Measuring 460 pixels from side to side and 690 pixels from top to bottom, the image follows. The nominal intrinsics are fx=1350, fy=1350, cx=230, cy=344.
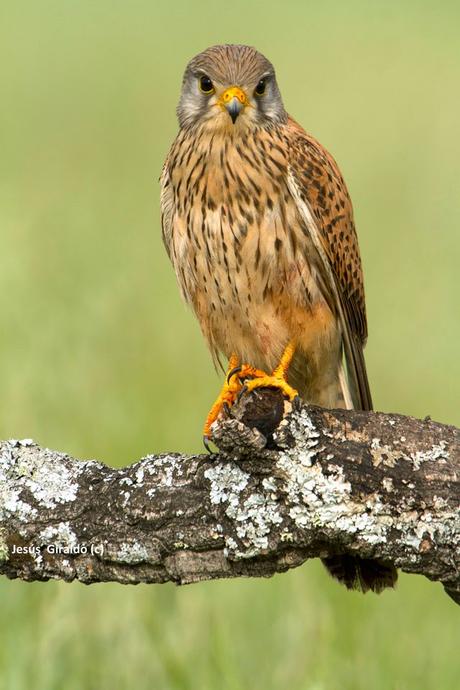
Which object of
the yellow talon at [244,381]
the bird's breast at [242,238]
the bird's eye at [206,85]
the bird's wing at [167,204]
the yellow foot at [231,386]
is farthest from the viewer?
the bird's wing at [167,204]

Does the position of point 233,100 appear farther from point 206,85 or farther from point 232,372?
point 232,372

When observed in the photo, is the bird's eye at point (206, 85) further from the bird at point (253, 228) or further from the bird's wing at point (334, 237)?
the bird's wing at point (334, 237)

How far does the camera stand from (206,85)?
517 cm

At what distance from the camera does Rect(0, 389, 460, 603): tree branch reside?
368 centimetres

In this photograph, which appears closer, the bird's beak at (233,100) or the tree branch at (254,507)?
the tree branch at (254,507)

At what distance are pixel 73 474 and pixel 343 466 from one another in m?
0.77

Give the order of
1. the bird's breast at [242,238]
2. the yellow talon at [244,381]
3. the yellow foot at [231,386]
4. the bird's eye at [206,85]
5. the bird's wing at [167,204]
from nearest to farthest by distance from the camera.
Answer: the yellow talon at [244,381] → the yellow foot at [231,386] → the bird's breast at [242,238] → the bird's eye at [206,85] → the bird's wing at [167,204]

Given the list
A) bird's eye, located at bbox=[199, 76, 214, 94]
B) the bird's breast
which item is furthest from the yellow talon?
bird's eye, located at bbox=[199, 76, 214, 94]

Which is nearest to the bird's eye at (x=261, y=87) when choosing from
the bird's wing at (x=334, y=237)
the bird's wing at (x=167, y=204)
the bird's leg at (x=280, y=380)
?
the bird's wing at (x=334, y=237)

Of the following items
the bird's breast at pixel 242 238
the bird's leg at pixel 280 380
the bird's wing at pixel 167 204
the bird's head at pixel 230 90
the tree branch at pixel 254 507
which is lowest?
the tree branch at pixel 254 507

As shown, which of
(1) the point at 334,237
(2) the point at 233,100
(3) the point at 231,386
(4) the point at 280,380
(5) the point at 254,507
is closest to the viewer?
(5) the point at 254,507

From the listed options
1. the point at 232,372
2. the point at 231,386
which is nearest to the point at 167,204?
the point at 232,372

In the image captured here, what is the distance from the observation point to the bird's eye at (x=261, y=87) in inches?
203

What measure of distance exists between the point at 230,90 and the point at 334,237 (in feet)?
2.32
